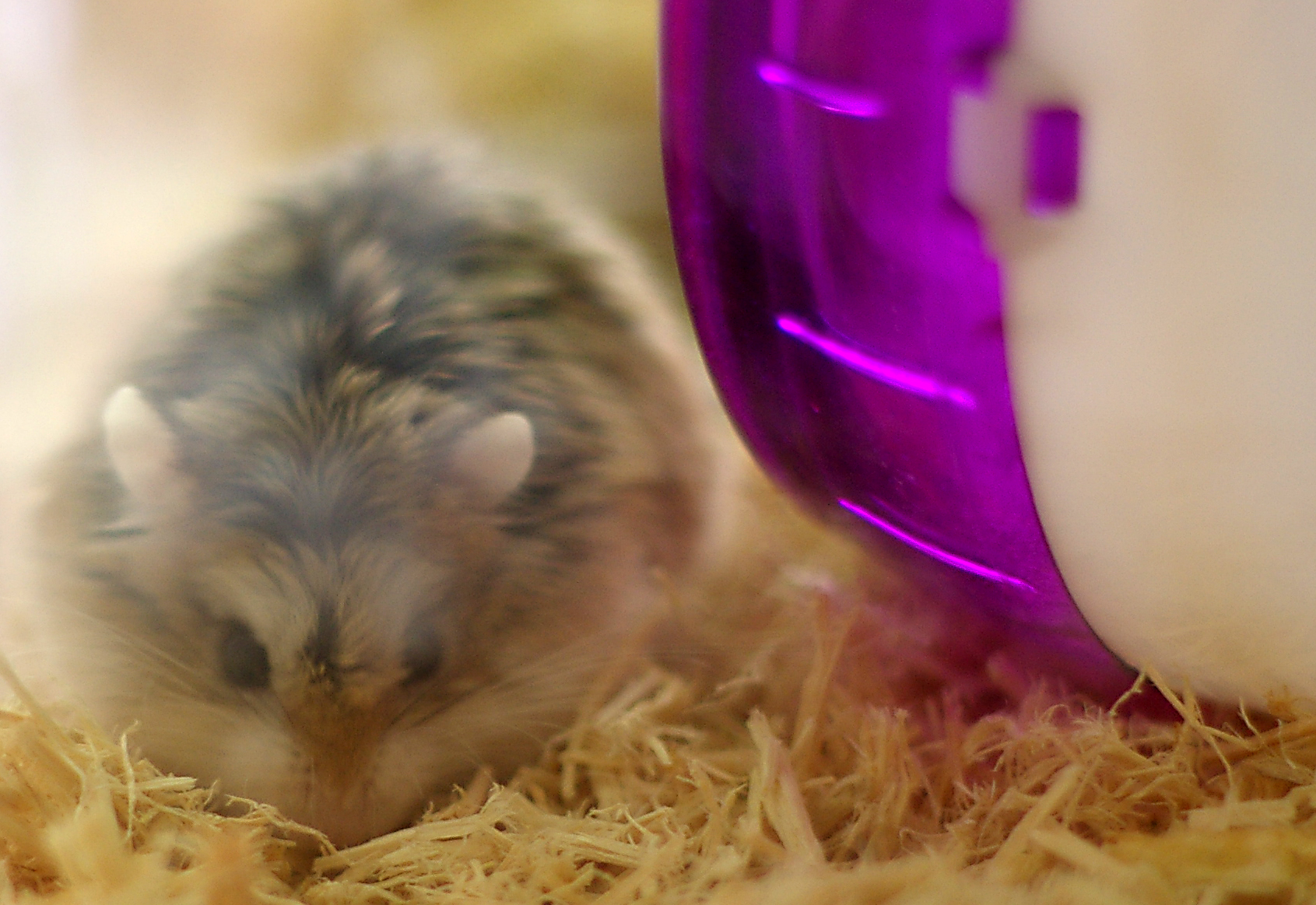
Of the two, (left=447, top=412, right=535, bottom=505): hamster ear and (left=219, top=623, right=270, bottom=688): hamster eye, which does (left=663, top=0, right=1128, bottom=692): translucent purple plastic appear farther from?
(left=219, top=623, right=270, bottom=688): hamster eye

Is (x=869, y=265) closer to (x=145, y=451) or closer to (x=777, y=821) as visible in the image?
(x=777, y=821)

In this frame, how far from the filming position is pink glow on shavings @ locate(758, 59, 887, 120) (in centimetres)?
124

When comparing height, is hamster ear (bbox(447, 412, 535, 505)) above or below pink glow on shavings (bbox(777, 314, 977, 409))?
below

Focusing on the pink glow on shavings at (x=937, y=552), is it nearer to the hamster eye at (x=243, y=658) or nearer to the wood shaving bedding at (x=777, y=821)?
the wood shaving bedding at (x=777, y=821)

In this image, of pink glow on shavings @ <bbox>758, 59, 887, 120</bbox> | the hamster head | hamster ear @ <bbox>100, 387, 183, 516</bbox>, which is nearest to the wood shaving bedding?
the hamster head

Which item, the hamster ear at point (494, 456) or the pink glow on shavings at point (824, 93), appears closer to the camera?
the pink glow on shavings at point (824, 93)

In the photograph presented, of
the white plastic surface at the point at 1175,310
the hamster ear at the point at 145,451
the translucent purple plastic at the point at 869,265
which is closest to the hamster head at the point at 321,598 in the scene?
the hamster ear at the point at 145,451

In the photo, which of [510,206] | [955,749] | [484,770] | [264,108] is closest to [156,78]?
[264,108]

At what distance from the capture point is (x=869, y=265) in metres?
1.31

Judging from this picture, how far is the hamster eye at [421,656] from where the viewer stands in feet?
4.34

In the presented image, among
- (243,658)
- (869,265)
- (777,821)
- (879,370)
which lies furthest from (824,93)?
(243,658)

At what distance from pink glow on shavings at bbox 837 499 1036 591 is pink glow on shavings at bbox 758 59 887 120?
0.54m

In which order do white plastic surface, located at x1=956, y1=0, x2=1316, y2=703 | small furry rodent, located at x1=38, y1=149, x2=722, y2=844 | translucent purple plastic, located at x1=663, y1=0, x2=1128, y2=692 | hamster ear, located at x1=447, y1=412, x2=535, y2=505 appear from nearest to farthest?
white plastic surface, located at x1=956, y1=0, x2=1316, y2=703 → translucent purple plastic, located at x1=663, y1=0, x2=1128, y2=692 → small furry rodent, located at x1=38, y1=149, x2=722, y2=844 → hamster ear, located at x1=447, y1=412, x2=535, y2=505

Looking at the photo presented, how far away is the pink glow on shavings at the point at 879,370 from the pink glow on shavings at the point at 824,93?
28cm
